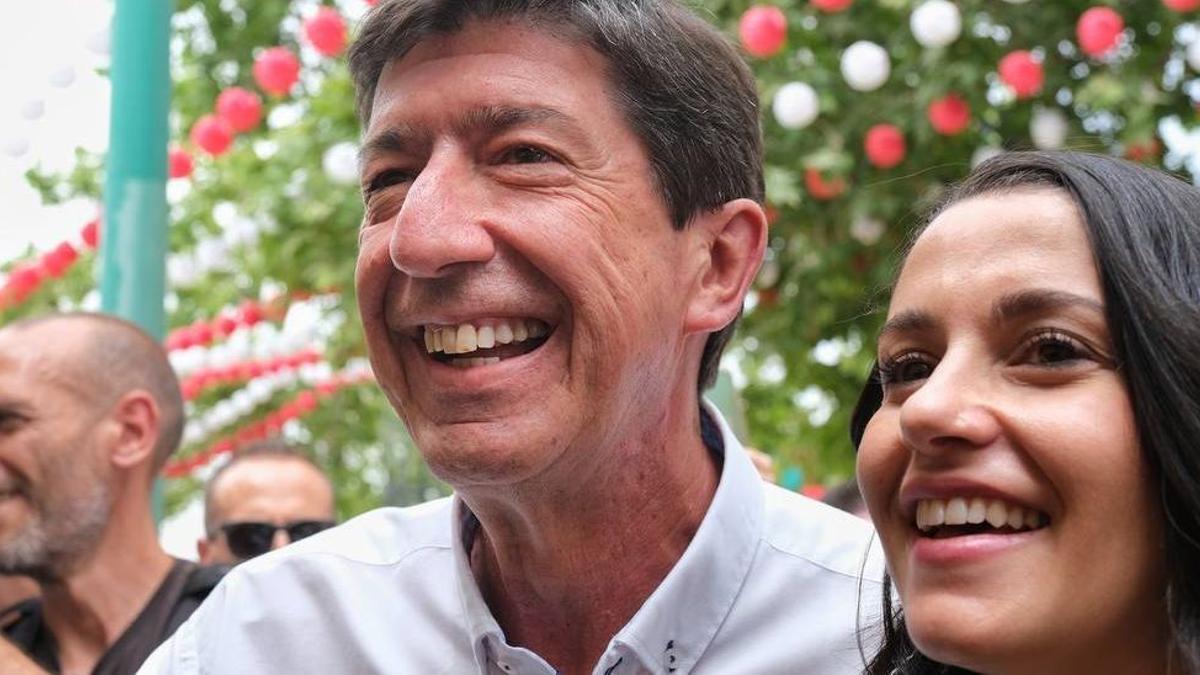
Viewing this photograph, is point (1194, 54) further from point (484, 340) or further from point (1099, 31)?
point (484, 340)

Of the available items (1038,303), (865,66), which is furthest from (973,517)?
(865,66)

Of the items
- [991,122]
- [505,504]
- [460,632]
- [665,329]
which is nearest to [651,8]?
[665,329]

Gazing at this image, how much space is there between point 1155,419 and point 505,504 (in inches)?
46.0

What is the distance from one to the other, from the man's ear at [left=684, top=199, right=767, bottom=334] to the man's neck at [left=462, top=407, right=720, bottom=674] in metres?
0.21

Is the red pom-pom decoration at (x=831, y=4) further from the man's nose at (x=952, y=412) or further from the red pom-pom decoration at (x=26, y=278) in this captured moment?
the man's nose at (x=952, y=412)

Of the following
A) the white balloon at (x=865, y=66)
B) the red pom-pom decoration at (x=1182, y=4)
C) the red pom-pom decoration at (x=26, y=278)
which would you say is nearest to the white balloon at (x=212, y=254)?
the red pom-pom decoration at (x=26, y=278)

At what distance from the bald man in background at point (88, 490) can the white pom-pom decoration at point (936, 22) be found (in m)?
3.36

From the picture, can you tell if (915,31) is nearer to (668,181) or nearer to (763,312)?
(763,312)

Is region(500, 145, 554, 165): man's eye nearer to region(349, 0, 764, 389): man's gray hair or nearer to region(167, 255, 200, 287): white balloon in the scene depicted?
region(349, 0, 764, 389): man's gray hair

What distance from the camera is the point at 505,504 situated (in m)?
2.77

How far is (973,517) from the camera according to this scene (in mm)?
1954

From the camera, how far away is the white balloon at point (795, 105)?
727cm

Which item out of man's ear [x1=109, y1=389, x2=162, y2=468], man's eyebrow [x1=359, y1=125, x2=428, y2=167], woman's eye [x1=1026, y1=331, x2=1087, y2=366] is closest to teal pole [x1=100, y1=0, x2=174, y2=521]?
man's ear [x1=109, y1=389, x2=162, y2=468]

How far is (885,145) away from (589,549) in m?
4.92
